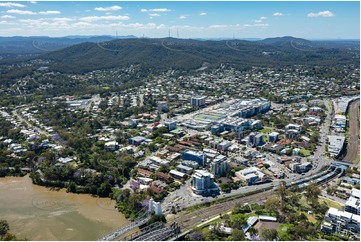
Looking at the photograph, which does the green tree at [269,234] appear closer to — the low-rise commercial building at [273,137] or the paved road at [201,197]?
the paved road at [201,197]

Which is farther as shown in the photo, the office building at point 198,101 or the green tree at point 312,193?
the office building at point 198,101

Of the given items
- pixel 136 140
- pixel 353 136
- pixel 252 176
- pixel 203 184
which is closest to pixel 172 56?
pixel 136 140

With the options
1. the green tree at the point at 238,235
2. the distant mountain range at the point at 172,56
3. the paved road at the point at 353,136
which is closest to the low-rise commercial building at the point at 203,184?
the green tree at the point at 238,235

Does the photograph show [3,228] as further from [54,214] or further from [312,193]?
[312,193]

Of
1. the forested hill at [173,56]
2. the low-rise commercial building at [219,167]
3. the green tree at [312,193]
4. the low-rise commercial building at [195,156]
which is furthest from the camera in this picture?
the forested hill at [173,56]

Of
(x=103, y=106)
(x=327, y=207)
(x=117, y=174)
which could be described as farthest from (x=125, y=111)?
(x=327, y=207)

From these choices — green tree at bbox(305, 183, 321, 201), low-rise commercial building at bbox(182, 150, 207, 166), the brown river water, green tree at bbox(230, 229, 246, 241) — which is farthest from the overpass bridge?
green tree at bbox(305, 183, 321, 201)

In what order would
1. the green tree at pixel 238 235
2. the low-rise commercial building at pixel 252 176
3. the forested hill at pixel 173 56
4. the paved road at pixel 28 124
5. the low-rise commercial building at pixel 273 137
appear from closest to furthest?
the green tree at pixel 238 235 → the low-rise commercial building at pixel 252 176 → the low-rise commercial building at pixel 273 137 → the paved road at pixel 28 124 → the forested hill at pixel 173 56
